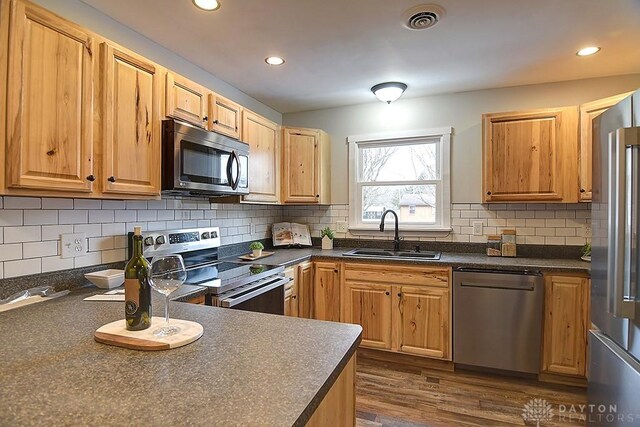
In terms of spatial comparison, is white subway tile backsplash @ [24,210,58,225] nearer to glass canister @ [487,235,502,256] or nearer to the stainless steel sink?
the stainless steel sink

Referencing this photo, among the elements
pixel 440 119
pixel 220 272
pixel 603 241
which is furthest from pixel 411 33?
pixel 220 272

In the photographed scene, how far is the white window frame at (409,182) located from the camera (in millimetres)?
3240

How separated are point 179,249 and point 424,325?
6.43 ft

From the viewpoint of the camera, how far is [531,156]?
274cm

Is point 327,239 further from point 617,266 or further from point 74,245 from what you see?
point 617,266

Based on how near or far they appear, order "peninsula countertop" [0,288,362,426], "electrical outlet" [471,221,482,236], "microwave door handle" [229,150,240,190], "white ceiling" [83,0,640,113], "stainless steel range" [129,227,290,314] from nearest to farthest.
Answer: "peninsula countertop" [0,288,362,426] < "white ceiling" [83,0,640,113] < "stainless steel range" [129,227,290,314] < "microwave door handle" [229,150,240,190] < "electrical outlet" [471,221,482,236]

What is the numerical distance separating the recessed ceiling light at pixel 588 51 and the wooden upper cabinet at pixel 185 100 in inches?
102

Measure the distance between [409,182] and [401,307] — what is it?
1254 millimetres

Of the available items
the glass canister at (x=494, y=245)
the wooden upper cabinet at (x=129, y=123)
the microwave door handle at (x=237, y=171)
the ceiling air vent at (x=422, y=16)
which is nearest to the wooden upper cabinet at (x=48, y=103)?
the wooden upper cabinet at (x=129, y=123)

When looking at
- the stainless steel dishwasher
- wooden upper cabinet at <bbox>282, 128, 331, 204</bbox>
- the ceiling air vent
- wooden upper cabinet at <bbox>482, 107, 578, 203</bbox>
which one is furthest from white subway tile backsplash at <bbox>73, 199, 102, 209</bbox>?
wooden upper cabinet at <bbox>482, 107, 578, 203</bbox>

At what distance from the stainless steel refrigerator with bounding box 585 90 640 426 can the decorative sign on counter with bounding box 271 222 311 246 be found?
2.46 meters

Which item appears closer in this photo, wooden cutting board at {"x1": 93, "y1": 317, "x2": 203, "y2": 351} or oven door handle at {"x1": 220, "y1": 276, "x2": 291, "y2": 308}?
wooden cutting board at {"x1": 93, "y1": 317, "x2": 203, "y2": 351}

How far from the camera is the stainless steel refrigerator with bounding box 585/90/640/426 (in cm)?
132

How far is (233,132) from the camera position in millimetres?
2586
